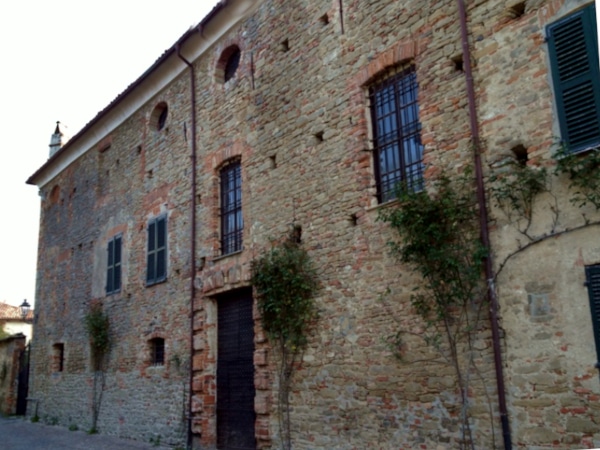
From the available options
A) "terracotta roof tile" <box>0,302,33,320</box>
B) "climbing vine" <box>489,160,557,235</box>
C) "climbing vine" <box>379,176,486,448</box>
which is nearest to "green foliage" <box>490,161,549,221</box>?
"climbing vine" <box>489,160,557,235</box>

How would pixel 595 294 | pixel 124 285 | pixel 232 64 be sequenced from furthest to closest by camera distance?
pixel 124 285 → pixel 232 64 → pixel 595 294

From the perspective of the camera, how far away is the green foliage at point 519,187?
6.41m

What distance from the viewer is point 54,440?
13.9 meters

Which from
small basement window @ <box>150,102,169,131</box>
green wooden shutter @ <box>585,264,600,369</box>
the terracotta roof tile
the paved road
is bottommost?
the paved road

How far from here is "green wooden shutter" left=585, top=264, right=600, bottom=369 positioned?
19.0 ft

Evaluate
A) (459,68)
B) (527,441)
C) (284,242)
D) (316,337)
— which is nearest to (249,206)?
(284,242)

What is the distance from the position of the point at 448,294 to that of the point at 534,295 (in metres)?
1.01

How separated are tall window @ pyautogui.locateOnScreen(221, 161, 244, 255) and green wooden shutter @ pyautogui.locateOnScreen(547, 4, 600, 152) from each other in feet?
20.0

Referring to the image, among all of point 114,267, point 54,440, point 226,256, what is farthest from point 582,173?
point 54,440

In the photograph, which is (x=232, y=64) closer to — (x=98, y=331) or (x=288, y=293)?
(x=288, y=293)

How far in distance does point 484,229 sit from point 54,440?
11526 mm

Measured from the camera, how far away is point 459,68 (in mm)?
7527

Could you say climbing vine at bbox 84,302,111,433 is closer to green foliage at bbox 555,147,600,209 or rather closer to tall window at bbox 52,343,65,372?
tall window at bbox 52,343,65,372

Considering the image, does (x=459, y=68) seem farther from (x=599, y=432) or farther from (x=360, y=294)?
(x=599, y=432)
